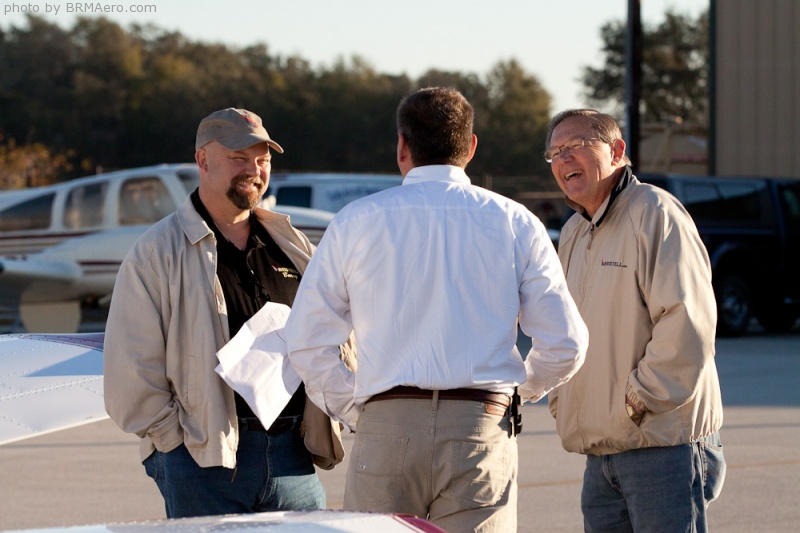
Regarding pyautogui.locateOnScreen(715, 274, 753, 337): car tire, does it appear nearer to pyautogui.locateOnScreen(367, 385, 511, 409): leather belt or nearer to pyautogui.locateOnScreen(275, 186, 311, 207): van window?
pyautogui.locateOnScreen(275, 186, 311, 207): van window

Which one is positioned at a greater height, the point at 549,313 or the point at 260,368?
the point at 549,313

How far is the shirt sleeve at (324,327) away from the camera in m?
3.28

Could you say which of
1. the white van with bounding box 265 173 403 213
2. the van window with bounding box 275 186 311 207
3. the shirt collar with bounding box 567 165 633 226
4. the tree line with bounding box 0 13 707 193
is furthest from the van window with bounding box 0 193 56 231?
the tree line with bounding box 0 13 707 193

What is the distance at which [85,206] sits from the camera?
58.9 ft

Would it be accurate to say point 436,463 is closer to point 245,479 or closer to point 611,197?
point 245,479

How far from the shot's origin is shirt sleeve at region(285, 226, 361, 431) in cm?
328

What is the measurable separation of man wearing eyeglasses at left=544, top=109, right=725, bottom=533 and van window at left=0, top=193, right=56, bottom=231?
1572 cm

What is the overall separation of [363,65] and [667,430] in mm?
87115

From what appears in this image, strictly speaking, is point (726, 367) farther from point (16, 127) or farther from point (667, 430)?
point (16, 127)

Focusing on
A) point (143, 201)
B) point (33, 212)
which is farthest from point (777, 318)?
point (33, 212)

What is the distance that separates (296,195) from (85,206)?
3.37 meters

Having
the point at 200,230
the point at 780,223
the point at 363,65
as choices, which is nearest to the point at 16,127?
the point at 363,65

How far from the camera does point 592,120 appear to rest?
3.88 metres

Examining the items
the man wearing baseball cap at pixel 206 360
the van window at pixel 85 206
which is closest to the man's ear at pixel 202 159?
the man wearing baseball cap at pixel 206 360
